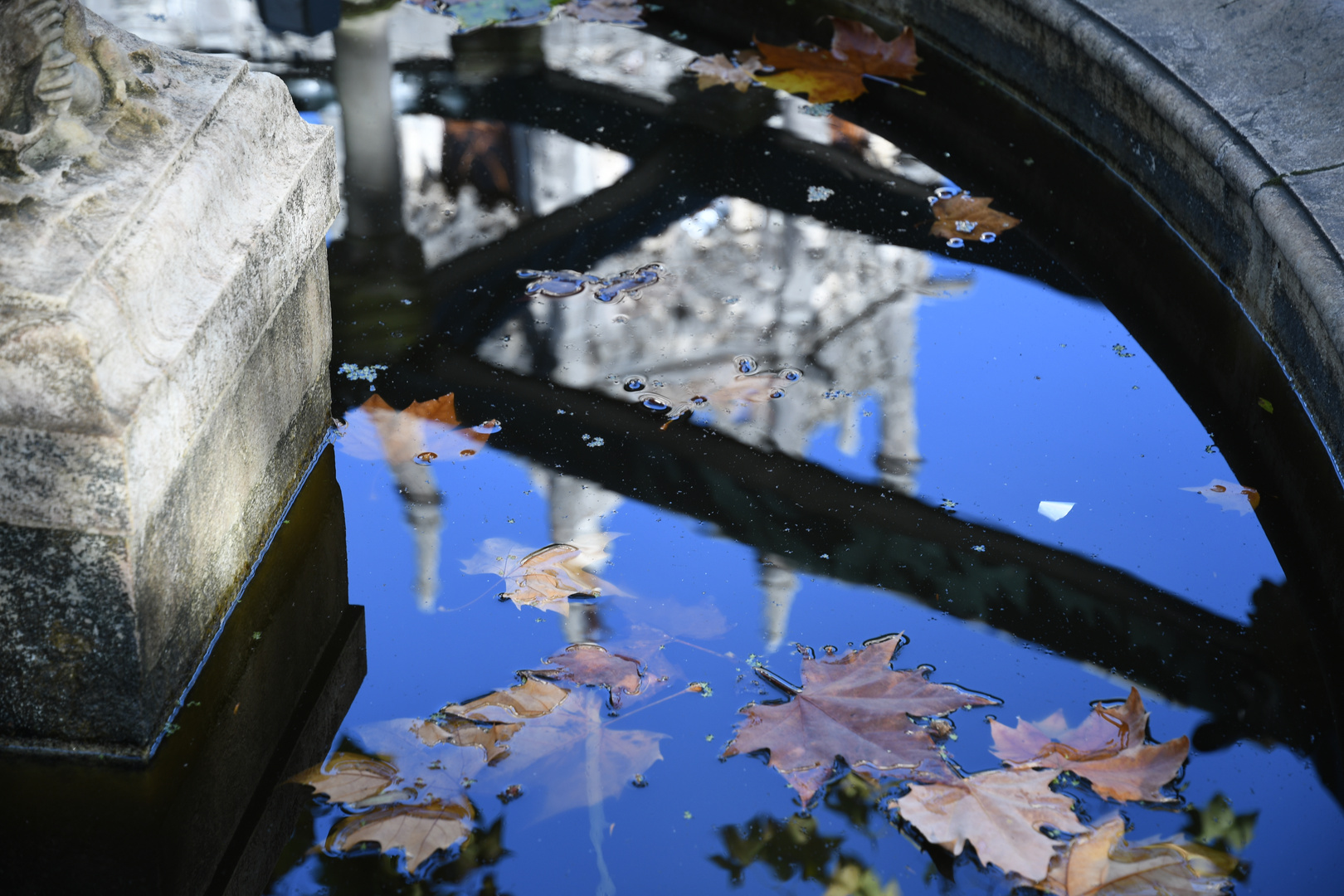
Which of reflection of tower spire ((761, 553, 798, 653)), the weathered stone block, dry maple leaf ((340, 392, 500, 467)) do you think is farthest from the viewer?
dry maple leaf ((340, 392, 500, 467))

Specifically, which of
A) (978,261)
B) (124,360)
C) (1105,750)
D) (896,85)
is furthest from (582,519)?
(896,85)

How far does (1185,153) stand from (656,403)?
1.93 metres

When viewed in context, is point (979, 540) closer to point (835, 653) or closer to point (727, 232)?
point (835, 653)

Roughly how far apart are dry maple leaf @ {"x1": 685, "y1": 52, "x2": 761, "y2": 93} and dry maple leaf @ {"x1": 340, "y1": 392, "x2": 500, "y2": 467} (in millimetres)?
2138

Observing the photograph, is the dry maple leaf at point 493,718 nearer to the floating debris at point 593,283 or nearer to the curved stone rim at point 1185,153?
the floating debris at point 593,283

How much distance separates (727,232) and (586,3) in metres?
1.93

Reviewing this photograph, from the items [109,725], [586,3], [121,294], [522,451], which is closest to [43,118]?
[121,294]

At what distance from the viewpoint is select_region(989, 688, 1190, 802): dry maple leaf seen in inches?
82.0

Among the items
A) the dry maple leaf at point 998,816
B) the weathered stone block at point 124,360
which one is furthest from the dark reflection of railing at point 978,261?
the weathered stone block at point 124,360

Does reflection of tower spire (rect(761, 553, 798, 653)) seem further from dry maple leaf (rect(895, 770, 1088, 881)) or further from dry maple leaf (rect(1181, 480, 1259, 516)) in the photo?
dry maple leaf (rect(1181, 480, 1259, 516))

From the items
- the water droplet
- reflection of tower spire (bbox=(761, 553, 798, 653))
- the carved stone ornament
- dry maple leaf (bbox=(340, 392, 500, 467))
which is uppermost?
the carved stone ornament

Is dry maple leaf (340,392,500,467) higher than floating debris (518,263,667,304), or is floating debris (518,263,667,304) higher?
floating debris (518,263,667,304)

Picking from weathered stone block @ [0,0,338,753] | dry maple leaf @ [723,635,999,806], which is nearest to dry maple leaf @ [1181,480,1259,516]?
dry maple leaf @ [723,635,999,806]

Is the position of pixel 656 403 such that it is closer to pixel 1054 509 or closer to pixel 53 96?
pixel 1054 509
